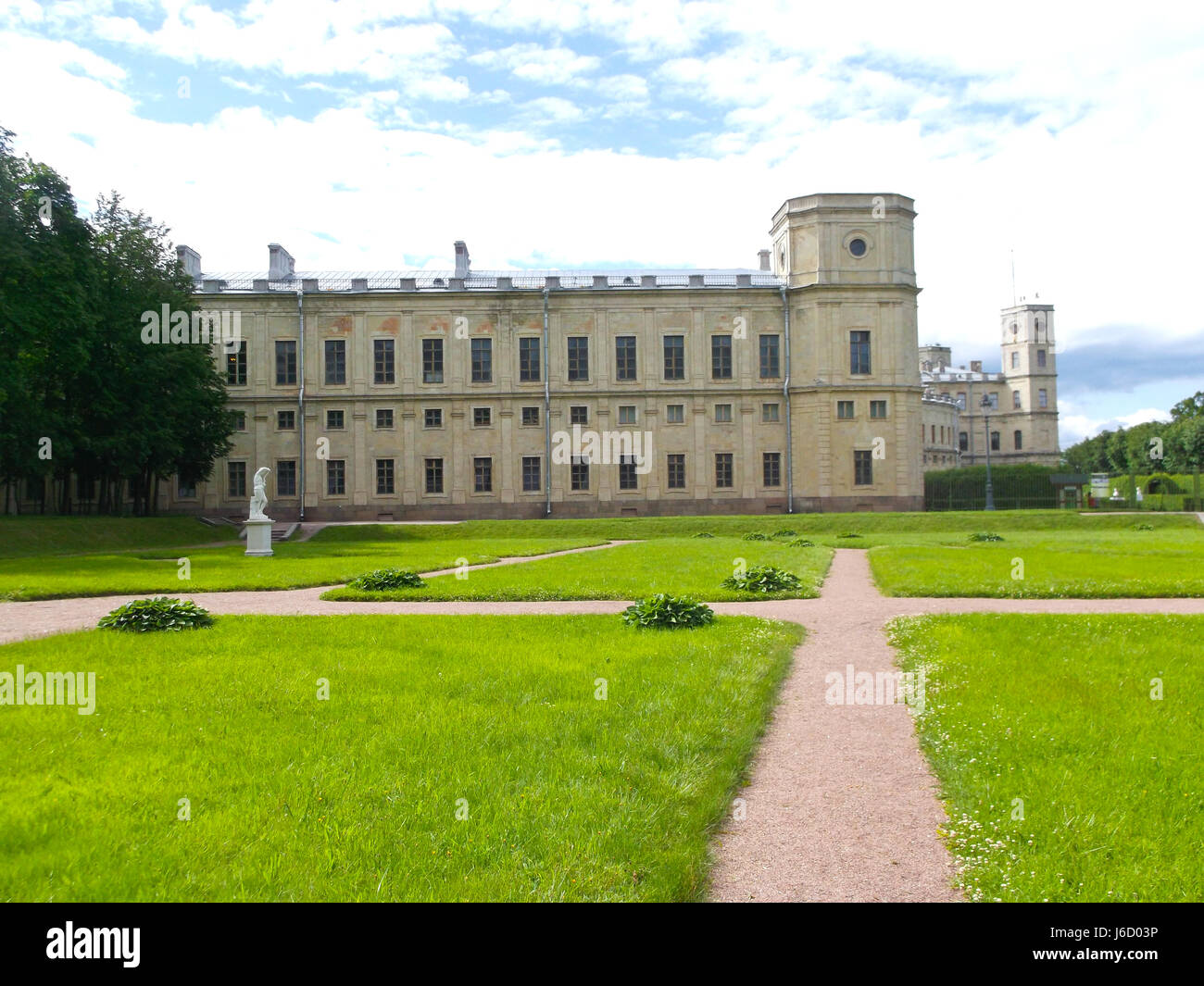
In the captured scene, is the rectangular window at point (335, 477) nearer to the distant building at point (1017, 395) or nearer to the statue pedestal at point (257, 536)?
the statue pedestal at point (257, 536)

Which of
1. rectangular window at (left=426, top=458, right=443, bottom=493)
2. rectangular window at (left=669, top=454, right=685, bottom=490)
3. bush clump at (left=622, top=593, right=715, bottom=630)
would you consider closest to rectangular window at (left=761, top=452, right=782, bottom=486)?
rectangular window at (left=669, top=454, right=685, bottom=490)

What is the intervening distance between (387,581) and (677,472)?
37.3 m

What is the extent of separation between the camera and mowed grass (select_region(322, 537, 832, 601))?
1708 cm

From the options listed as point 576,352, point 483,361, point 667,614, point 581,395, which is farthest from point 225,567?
point 576,352

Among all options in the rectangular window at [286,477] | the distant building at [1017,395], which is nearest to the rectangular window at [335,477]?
the rectangular window at [286,477]

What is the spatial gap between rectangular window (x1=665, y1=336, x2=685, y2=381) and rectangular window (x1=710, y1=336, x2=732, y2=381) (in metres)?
1.82

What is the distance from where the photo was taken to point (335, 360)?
177 feet

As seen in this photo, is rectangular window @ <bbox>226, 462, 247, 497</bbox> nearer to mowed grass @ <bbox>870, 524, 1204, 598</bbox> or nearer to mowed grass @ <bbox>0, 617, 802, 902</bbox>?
mowed grass @ <bbox>870, 524, 1204, 598</bbox>

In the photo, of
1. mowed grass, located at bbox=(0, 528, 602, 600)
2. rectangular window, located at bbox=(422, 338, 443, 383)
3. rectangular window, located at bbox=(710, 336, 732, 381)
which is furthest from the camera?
rectangular window, located at bbox=(710, 336, 732, 381)

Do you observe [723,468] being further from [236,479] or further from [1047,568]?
[1047,568]

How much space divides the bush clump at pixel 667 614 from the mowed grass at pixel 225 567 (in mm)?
10122

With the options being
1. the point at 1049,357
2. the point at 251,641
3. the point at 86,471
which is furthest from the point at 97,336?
the point at 1049,357

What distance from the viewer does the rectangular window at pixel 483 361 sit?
2141 inches

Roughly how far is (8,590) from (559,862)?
18290 mm
